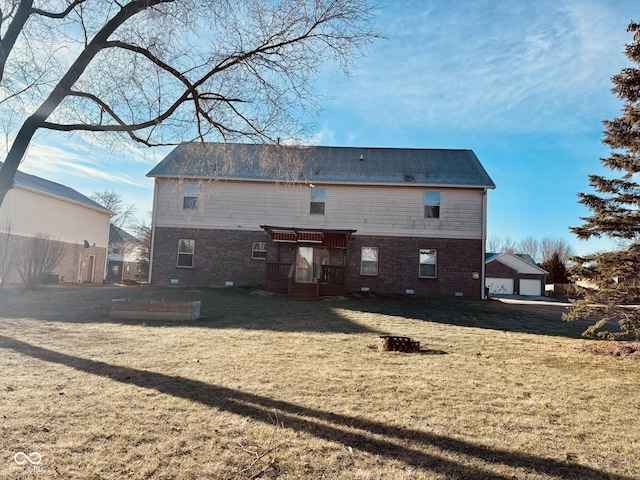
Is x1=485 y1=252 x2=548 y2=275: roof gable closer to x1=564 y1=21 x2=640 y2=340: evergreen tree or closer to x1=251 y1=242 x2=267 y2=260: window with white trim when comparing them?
x1=251 y1=242 x2=267 y2=260: window with white trim

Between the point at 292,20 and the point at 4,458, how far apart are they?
6388 mm

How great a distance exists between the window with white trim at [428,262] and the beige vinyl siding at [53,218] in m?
19.0

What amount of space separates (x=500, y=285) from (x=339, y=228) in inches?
936

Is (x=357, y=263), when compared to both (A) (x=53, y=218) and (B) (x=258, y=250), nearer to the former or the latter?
(B) (x=258, y=250)

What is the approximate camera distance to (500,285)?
3822cm

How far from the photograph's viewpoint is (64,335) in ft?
28.4

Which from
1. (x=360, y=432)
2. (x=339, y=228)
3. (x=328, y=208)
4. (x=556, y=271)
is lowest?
(x=360, y=432)

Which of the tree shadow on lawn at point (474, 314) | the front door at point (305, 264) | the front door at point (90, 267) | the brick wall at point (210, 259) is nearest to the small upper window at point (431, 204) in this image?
the tree shadow on lawn at point (474, 314)

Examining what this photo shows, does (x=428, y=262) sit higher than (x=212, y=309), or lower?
higher

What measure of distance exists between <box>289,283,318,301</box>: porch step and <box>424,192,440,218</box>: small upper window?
21.2ft

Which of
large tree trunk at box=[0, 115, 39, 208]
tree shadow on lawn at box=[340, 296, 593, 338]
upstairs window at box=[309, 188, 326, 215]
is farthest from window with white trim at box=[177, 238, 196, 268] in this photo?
large tree trunk at box=[0, 115, 39, 208]

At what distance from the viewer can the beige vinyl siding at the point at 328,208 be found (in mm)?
19953

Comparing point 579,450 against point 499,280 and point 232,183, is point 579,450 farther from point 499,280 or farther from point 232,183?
point 499,280

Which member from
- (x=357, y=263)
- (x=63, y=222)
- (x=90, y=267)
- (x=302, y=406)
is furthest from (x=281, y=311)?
(x=90, y=267)
